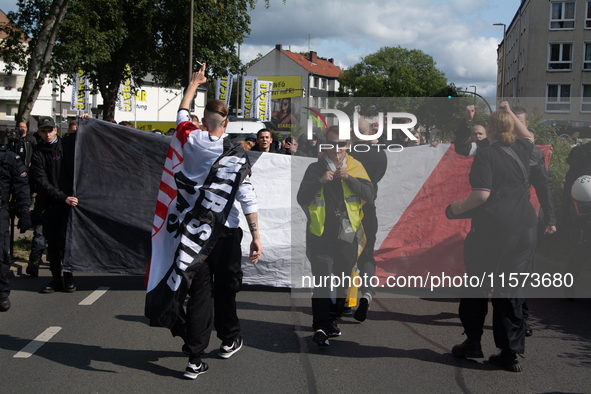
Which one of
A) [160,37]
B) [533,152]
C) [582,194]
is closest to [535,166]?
[533,152]

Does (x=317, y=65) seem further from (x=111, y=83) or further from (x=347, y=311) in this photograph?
(x=347, y=311)

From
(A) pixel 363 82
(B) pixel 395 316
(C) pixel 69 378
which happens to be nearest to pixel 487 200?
(B) pixel 395 316

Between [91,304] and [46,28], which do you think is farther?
[46,28]

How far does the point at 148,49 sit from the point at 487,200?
2122 cm

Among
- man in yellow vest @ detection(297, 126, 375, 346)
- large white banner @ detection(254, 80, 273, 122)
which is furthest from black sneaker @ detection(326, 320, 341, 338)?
large white banner @ detection(254, 80, 273, 122)

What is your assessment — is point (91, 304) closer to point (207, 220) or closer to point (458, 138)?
point (207, 220)

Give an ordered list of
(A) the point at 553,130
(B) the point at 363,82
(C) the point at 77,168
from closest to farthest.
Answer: (C) the point at 77,168
(A) the point at 553,130
(B) the point at 363,82

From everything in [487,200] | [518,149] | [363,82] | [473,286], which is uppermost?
[363,82]

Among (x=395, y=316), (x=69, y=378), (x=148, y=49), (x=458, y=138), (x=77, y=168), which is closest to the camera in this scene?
(x=69, y=378)

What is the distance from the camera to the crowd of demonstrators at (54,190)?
650 cm

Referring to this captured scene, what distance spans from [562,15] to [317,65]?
58.9 m

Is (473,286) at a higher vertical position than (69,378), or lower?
higher

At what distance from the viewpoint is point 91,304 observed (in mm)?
5957

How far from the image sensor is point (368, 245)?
579 cm
